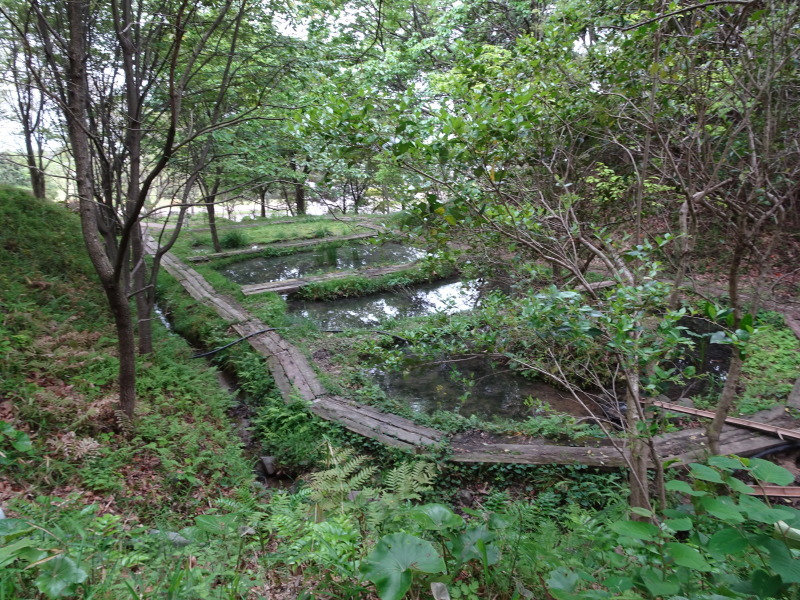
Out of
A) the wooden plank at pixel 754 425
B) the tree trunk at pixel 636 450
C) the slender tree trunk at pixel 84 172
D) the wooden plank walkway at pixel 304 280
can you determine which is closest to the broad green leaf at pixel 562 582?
the tree trunk at pixel 636 450

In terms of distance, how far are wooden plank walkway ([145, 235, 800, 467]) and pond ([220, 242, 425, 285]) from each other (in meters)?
6.15

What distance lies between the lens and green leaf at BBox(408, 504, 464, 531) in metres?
1.77

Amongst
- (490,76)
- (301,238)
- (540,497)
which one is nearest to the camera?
(490,76)

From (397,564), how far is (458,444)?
4.02 m

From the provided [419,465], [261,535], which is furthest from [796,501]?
[261,535]

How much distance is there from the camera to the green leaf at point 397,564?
4.88 ft

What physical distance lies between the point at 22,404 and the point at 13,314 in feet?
6.43

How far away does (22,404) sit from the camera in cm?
416

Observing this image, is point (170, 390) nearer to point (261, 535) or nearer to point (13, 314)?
point (13, 314)

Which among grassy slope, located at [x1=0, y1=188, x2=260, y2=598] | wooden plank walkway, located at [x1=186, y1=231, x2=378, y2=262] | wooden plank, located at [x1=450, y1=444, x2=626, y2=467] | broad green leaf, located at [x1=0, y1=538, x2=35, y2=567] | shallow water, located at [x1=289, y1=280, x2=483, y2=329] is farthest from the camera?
wooden plank walkway, located at [x1=186, y1=231, x2=378, y2=262]

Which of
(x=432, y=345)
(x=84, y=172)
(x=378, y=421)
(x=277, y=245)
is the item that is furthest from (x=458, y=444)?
(x=277, y=245)

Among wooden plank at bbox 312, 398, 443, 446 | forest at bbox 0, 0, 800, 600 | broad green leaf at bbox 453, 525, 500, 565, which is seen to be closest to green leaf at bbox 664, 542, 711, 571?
forest at bbox 0, 0, 800, 600

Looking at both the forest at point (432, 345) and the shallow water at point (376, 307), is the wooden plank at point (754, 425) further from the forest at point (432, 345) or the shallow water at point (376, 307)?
the shallow water at point (376, 307)

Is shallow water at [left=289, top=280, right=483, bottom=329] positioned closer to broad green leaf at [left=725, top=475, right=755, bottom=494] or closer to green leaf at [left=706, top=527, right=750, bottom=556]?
broad green leaf at [left=725, top=475, right=755, bottom=494]
